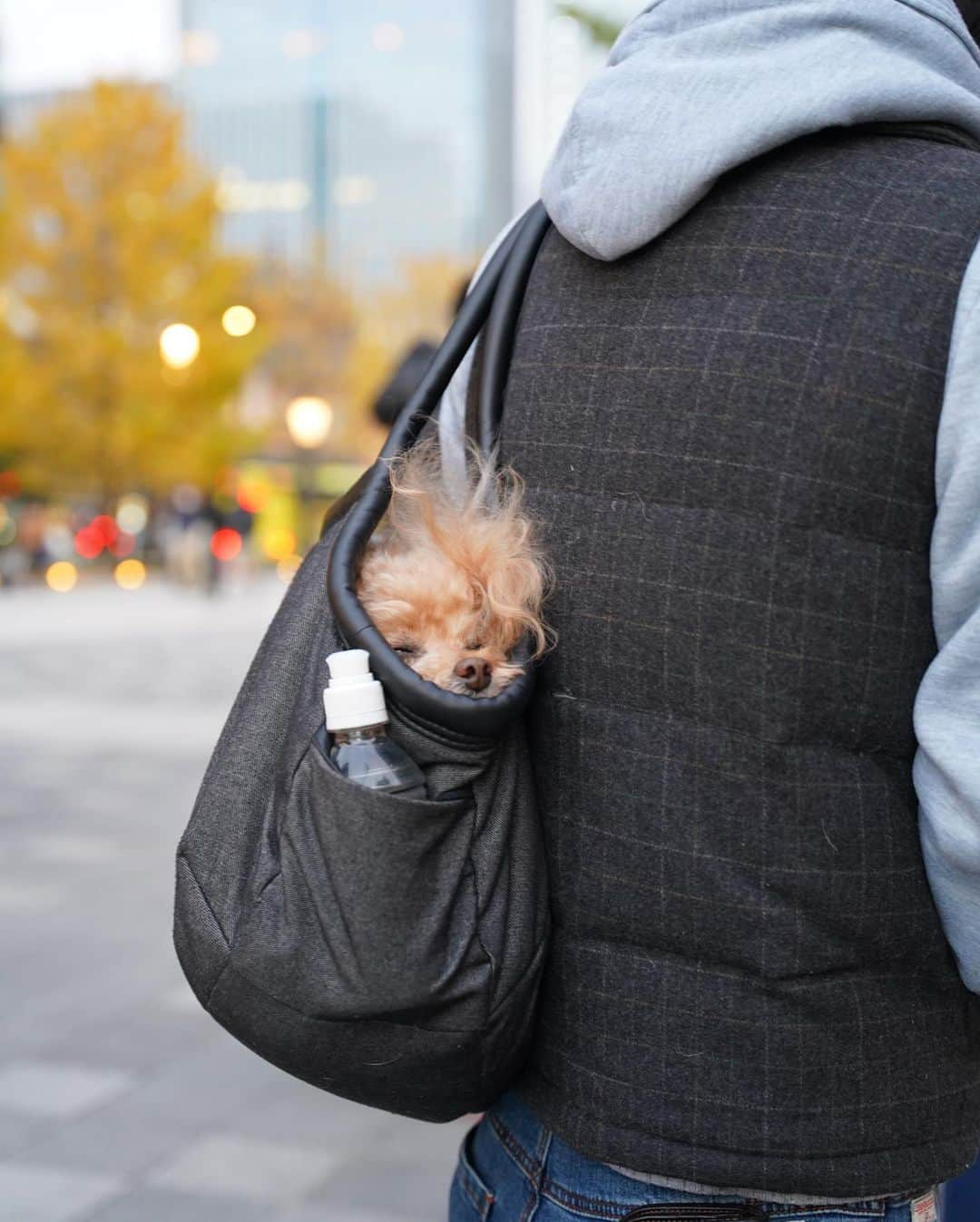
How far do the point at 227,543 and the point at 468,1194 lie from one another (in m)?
27.8

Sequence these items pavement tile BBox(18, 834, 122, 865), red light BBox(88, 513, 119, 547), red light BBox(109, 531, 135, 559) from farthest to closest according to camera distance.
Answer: red light BBox(109, 531, 135, 559)
red light BBox(88, 513, 119, 547)
pavement tile BBox(18, 834, 122, 865)

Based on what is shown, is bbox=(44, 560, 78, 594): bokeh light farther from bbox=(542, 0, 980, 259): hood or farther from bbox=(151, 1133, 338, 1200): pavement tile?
bbox=(542, 0, 980, 259): hood

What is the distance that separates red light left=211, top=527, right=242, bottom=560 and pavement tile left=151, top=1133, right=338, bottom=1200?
77.5 ft

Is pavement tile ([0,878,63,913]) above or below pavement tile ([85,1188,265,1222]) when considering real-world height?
below

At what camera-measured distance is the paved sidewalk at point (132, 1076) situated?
12.0 ft

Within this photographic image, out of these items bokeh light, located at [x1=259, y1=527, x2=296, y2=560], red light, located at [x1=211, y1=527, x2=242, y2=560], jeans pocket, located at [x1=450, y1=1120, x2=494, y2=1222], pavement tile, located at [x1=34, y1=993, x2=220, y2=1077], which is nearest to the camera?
jeans pocket, located at [x1=450, y1=1120, x2=494, y2=1222]

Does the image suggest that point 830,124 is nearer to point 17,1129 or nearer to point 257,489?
point 17,1129

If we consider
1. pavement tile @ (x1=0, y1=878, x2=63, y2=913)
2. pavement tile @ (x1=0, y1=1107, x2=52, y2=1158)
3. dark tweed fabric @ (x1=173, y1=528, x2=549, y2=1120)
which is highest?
dark tweed fabric @ (x1=173, y1=528, x2=549, y2=1120)

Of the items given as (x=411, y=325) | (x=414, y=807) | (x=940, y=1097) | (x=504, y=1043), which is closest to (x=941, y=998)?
(x=940, y=1097)

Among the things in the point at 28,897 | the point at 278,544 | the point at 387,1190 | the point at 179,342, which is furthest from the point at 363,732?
the point at 278,544

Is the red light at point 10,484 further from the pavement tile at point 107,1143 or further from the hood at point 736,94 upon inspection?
the hood at point 736,94

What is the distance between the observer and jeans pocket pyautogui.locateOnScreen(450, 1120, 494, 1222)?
135 cm

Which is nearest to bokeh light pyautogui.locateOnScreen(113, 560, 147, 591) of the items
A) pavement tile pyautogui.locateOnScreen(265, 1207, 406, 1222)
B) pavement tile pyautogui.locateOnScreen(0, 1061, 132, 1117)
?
pavement tile pyautogui.locateOnScreen(0, 1061, 132, 1117)

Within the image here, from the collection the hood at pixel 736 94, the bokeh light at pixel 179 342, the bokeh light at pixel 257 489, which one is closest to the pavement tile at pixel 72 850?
the hood at pixel 736 94
